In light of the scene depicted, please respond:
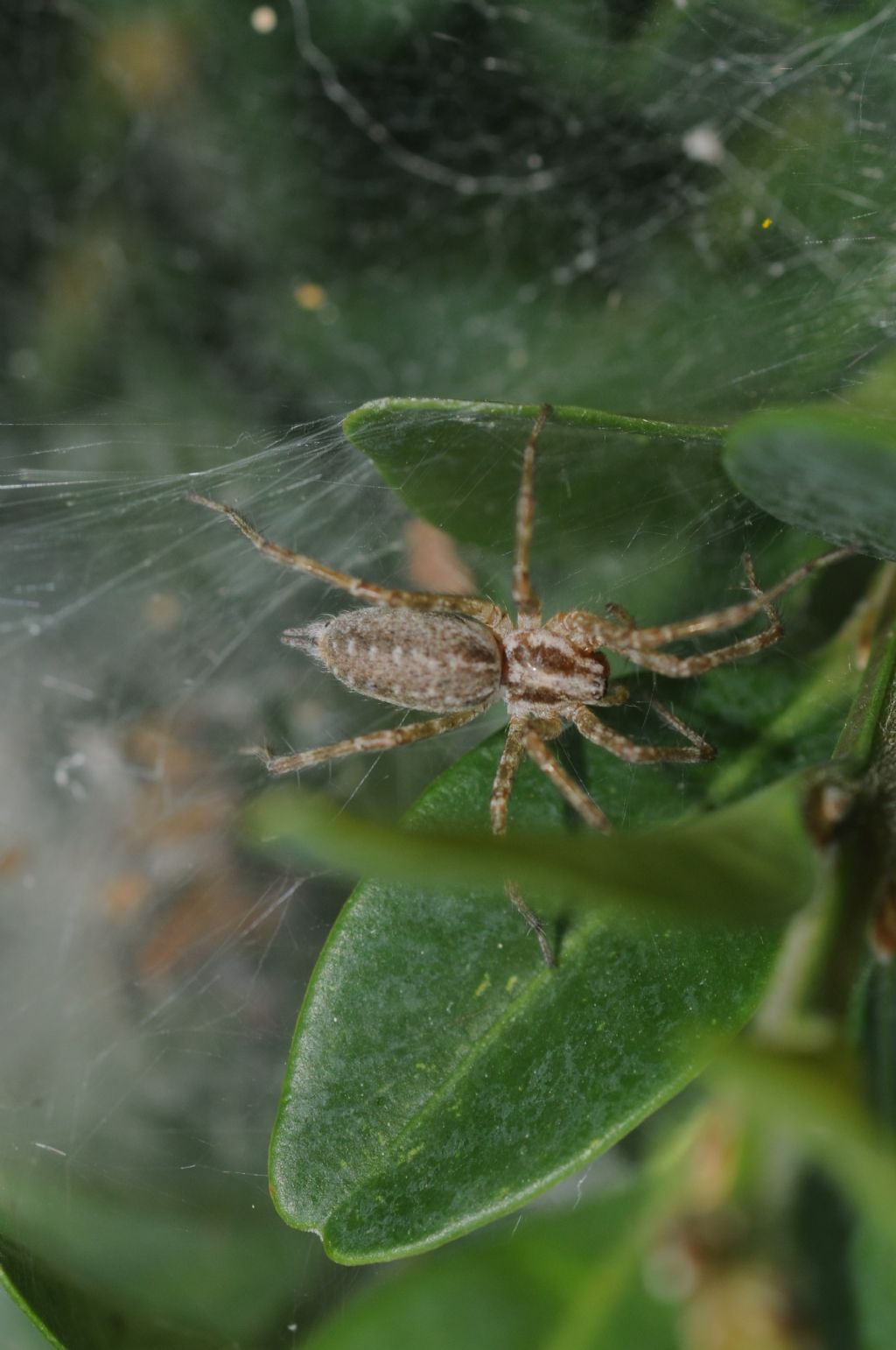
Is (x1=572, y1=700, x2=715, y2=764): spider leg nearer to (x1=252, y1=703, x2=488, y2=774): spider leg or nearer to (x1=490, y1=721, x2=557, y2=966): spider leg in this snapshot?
(x1=490, y1=721, x2=557, y2=966): spider leg

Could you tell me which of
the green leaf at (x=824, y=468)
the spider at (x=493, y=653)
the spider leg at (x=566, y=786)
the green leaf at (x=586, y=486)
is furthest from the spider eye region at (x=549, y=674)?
the green leaf at (x=824, y=468)

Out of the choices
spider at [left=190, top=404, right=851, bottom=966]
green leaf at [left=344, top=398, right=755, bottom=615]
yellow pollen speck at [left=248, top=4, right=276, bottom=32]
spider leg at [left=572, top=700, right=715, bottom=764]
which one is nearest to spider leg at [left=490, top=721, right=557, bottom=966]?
spider at [left=190, top=404, right=851, bottom=966]

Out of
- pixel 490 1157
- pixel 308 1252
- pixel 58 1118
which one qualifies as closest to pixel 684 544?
pixel 490 1157

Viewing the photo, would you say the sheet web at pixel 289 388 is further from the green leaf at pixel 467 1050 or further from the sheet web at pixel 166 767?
the green leaf at pixel 467 1050

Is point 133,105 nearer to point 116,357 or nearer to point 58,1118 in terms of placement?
point 116,357

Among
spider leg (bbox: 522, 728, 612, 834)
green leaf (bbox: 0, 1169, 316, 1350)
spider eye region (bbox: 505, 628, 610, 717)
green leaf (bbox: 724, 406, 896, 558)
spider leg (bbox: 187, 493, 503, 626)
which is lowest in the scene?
green leaf (bbox: 0, 1169, 316, 1350)

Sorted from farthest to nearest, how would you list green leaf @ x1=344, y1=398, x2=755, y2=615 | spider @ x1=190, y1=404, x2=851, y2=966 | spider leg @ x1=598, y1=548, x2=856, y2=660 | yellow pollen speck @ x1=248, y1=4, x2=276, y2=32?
1. yellow pollen speck @ x1=248, y1=4, x2=276, y2=32
2. spider @ x1=190, y1=404, x2=851, y2=966
3. spider leg @ x1=598, y1=548, x2=856, y2=660
4. green leaf @ x1=344, y1=398, x2=755, y2=615

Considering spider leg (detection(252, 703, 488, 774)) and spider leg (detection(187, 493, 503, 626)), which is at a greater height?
spider leg (detection(187, 493, 503, 626))
